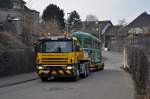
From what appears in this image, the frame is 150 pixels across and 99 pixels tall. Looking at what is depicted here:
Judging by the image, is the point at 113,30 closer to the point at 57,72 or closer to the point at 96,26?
the point at 96,26

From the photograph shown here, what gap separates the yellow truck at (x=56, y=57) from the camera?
2862 cm

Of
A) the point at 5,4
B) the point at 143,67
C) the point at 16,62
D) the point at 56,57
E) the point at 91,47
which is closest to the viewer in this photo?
the point at 143,67

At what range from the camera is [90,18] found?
170 metres

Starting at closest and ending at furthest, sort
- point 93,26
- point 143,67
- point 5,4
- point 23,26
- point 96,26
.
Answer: point 143,67 → point 23,26 → point 5,4 → point 96,26 → point 93,26

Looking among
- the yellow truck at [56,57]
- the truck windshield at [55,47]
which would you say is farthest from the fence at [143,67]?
the truck windshield at [55,47]

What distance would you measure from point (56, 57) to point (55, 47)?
2.36 feet

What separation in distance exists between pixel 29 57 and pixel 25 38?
1442 centimetres

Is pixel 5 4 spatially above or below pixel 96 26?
above

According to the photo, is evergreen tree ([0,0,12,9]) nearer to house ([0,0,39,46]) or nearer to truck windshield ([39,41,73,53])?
house ([0,0,39,46])

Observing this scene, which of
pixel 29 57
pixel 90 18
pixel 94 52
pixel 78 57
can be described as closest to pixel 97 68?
pixel 94 52

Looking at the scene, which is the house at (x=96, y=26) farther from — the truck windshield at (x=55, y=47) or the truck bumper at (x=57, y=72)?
the truck bumper at (x=57, y=72)

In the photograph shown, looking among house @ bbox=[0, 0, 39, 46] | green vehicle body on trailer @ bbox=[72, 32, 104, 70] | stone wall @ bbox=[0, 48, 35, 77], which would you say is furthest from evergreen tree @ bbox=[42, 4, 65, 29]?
stone wall @ bbox=[0, 48, 35, 77]

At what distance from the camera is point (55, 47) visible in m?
29.0

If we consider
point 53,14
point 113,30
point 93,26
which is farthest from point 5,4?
point 93,26
